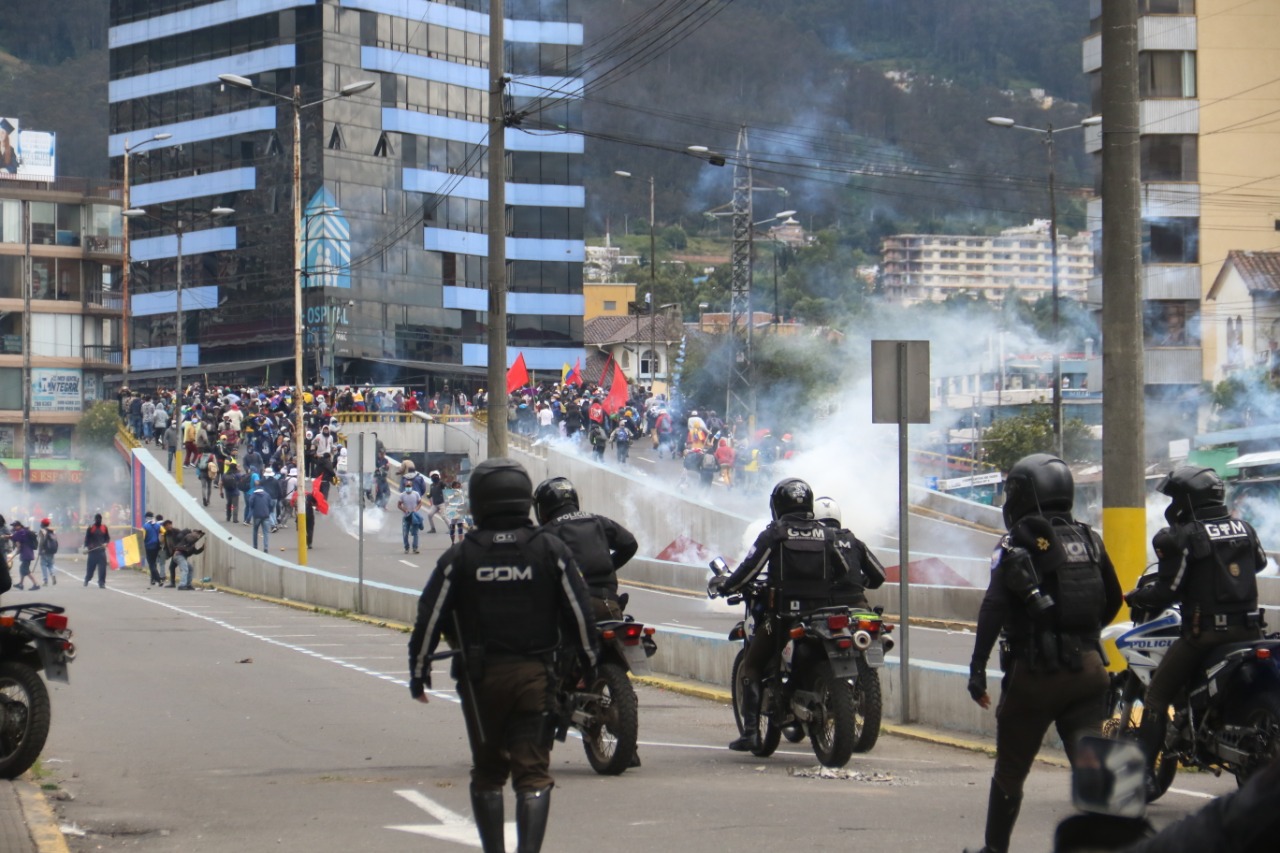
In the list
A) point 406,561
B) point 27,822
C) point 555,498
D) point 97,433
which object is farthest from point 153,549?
point 97,433

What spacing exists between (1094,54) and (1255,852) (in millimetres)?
54840

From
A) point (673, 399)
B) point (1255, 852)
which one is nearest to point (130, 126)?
point (673, 399)

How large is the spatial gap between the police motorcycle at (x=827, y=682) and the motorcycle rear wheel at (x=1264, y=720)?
2421 mm

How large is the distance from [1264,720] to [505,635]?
3.60 m

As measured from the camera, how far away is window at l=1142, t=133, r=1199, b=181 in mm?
56062

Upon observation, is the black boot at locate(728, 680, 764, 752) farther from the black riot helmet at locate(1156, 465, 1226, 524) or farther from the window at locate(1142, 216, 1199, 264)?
the window at locate(1142, 216, 1199, 264)

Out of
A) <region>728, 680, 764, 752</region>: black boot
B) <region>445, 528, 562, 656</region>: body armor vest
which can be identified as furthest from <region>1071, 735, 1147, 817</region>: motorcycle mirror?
<region>728, 680, 764, 752</region>: black boot

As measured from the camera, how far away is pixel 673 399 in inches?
2721

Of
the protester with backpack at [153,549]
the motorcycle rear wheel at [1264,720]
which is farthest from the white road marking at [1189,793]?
the protester with backpack at [153,549]

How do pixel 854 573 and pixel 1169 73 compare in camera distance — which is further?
pixel 1169 73

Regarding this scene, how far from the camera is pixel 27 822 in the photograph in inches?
328

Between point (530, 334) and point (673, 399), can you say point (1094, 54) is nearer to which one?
point (673, 399)

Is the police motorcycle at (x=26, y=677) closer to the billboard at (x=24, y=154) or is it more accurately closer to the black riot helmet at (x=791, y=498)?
the black riot helmet at (x=791, y=498)

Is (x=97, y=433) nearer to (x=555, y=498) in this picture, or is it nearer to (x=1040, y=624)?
(x=555, y=498)
